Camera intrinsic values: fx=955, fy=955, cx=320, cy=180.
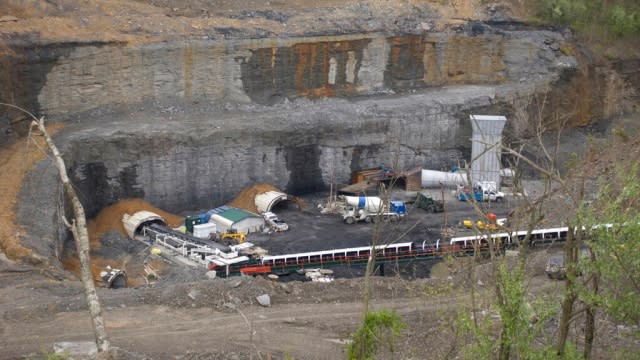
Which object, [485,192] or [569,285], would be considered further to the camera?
[485,192]

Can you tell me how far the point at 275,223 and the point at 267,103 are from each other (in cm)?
694

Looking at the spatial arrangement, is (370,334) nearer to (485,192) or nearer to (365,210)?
(365,210)

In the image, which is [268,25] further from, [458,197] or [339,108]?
[458,197]

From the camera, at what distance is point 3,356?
18.1m

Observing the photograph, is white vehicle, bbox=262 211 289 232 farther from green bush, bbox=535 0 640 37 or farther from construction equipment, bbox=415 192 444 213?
green bush, bbox=535 0 640 37

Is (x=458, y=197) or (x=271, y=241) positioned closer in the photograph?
(x=271, y=241)

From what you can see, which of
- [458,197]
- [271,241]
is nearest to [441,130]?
[458,197]

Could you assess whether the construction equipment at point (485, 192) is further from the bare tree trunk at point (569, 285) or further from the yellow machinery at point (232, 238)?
the bare tree trunk at point (569, 285)

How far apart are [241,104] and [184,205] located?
201 inches

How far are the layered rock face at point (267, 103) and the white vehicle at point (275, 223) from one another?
112 inches

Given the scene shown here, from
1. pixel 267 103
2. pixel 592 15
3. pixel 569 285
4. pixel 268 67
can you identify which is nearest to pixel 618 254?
pixel 569 285

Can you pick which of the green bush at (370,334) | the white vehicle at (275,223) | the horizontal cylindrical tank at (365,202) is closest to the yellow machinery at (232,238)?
the white vehicle at (275,223)

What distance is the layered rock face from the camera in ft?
109

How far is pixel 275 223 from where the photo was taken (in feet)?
105
